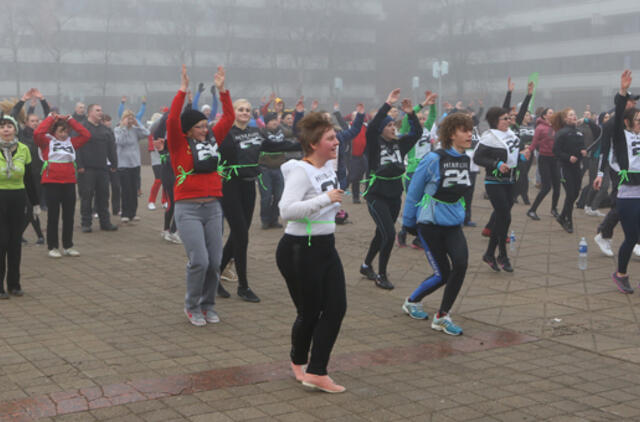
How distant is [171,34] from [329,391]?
238ft

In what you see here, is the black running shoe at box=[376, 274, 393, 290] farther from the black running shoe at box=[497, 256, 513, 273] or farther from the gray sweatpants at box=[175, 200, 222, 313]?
the gray sweatpants at box=[175, 200, 222, 313]

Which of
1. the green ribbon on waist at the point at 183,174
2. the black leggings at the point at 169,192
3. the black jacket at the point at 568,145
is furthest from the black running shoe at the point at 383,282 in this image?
the black jacket at the point at 568,145

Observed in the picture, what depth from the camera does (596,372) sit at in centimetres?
573

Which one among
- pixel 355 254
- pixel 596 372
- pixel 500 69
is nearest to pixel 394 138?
pixel 355 254

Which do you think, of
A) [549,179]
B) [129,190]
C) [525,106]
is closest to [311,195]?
[525,106]

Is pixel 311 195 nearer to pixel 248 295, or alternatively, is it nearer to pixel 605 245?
pixel 248 295

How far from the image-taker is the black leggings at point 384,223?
8656mm

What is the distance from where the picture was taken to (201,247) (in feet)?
22.7

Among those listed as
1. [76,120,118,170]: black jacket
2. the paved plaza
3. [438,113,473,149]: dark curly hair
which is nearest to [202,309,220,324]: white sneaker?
the paved plaza

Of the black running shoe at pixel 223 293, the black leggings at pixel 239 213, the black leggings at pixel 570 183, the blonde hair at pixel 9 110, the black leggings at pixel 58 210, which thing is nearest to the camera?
the black leggings at pixel 239 213

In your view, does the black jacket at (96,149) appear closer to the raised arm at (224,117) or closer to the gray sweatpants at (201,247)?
the raised arm at (224,117)

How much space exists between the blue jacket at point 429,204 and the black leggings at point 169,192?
553cm

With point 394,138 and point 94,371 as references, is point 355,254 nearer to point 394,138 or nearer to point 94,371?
point 394,138

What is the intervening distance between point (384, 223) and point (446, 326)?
81.3 inches
